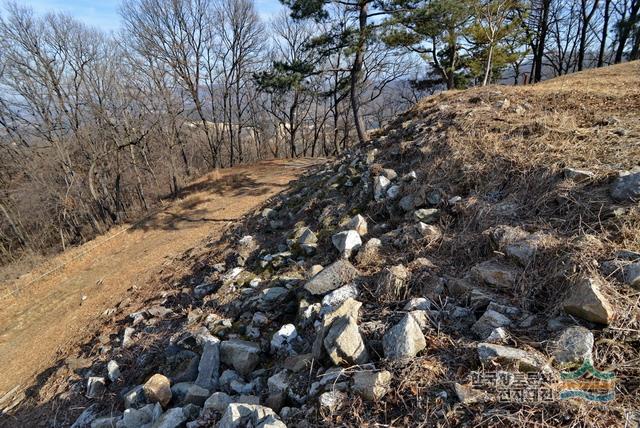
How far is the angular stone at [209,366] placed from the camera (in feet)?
8.16

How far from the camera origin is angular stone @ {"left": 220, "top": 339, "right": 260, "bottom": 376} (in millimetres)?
2518

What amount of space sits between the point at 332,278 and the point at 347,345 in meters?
0.98

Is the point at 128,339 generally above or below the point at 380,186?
below

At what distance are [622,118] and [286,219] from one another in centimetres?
496

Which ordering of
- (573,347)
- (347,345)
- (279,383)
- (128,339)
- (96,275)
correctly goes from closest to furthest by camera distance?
1. (573,347)
2. (347,345)
3. (279,383)
4. (128,339)
5. (96,275)

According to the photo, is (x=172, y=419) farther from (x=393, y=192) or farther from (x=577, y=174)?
(x=577, y=174)

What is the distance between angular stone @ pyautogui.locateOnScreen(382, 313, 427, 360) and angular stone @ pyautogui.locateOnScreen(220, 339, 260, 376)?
1.20 meters

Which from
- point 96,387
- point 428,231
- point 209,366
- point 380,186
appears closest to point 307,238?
point 380,186

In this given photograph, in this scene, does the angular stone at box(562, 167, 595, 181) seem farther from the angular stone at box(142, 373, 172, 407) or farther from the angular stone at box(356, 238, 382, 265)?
the angular stone at box(142, 373, 172, 407)

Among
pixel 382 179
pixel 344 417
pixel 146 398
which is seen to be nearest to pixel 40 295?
pixel 146 398

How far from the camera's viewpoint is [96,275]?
30.8 feet

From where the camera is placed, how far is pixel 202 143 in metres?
26.2
